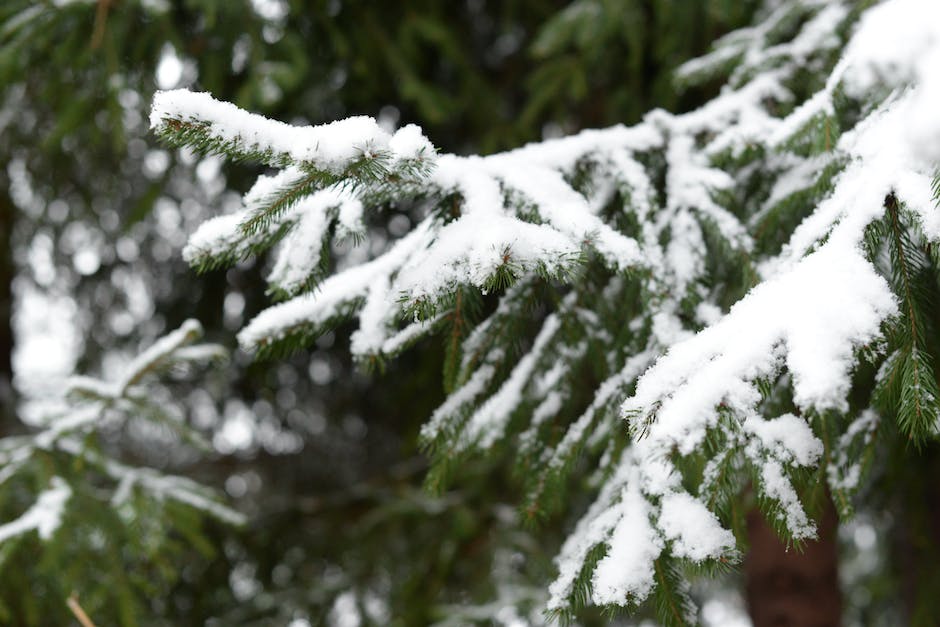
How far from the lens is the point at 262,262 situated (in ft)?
12.0

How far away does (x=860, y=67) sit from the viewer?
821 millimetres

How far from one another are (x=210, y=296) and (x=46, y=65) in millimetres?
1260

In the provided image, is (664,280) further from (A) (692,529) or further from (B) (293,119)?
(B) (293,119)

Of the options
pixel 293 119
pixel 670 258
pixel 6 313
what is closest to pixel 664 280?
pixel 670 258

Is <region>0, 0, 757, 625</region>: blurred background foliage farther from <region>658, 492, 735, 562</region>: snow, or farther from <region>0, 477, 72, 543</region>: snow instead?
<region>658, 492, 735, 562</region>: snow

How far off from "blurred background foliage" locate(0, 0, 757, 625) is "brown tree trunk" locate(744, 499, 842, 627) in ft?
2.78

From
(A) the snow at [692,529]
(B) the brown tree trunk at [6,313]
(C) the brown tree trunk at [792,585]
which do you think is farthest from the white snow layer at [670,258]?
(B) the brown tree trunk at [6,313]

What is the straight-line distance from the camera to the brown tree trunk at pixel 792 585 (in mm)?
2863

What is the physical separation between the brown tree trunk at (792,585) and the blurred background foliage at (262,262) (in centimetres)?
85

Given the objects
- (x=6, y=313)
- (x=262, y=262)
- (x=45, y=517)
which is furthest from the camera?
(x=6, y=313)

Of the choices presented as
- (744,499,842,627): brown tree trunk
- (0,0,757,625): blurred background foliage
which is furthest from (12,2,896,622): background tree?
(744,499,842,627): brown tree trunk

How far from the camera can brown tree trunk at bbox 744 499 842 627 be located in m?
2.86

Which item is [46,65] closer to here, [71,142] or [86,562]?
[71,142]

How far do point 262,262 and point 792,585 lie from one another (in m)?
2.69
